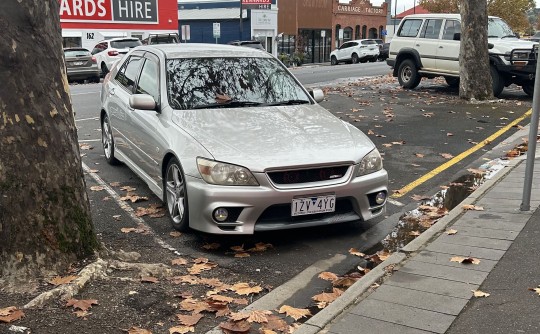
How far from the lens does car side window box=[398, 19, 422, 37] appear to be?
645 inches

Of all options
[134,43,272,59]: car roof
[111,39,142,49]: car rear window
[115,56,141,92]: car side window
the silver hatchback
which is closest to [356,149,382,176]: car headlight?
the silver hatchback

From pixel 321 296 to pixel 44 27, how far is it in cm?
261

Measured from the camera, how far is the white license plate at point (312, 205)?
4.87 meters

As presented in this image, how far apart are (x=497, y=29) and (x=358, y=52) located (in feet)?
90.4

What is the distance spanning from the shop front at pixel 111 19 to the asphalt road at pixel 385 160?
2003cm

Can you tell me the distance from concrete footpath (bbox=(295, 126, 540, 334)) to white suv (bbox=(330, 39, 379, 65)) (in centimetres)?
3860

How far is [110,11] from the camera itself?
3766 cm

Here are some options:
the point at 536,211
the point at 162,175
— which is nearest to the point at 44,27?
the point at 162,175

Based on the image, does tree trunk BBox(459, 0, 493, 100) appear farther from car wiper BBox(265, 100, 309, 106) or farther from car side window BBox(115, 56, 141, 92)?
car side window BBox(115, 56, 141, 92)

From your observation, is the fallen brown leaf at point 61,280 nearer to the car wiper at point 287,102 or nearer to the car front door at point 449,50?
the car wiper at point 287,102

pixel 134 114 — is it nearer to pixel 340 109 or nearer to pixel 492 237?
pixel 492 237

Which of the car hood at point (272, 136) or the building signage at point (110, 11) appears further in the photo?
the building signage at point (110, 11)

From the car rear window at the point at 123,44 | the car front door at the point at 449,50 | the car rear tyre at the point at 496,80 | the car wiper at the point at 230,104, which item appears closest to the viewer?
the car wiper at the point at 230,104

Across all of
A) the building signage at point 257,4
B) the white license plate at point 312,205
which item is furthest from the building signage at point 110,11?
the white license plate at point 312,205
